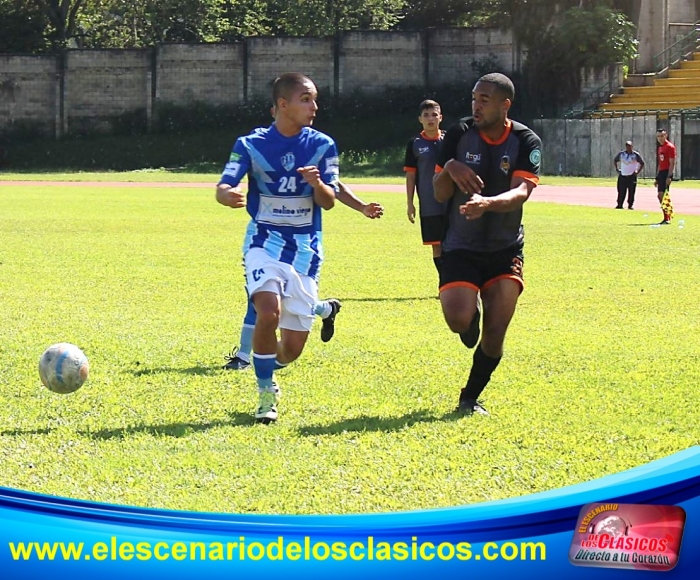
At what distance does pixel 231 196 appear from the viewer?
24.8 feet

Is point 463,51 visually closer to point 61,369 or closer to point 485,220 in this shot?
point 485,220

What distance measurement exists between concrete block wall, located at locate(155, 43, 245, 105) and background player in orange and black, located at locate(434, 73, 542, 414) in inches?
2225

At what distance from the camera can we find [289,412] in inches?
308

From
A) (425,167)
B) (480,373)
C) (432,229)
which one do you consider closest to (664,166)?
(425,167)

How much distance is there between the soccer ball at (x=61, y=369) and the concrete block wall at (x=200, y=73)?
186 feet

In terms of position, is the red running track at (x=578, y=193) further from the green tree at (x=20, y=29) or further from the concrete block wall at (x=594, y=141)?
the green tree at (x=20, y=29)

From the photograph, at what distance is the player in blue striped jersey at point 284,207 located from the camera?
304 inches

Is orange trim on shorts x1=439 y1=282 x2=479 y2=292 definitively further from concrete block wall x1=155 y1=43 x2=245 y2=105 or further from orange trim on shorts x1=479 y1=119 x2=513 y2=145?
concrete block wall x1=155 y1=43 x2=245 y2=105

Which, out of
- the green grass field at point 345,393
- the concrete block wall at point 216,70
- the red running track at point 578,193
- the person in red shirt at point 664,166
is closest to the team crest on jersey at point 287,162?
the green grass field at point 345,393

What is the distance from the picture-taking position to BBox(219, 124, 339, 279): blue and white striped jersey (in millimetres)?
7871

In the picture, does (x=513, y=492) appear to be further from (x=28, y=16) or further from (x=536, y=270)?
(x=28, y=16)

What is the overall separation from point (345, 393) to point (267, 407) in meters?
1.08

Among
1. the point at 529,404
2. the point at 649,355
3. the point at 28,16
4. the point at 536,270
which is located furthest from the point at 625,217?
the point at 28,16

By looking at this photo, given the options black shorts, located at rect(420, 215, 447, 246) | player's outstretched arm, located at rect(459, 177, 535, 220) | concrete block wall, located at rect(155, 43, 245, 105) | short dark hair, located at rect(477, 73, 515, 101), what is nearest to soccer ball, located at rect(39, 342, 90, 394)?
player's outstretched arm, located at rect(459, 177, 535, 220)
